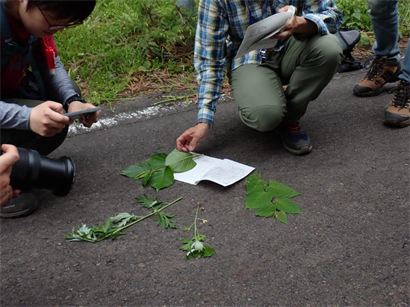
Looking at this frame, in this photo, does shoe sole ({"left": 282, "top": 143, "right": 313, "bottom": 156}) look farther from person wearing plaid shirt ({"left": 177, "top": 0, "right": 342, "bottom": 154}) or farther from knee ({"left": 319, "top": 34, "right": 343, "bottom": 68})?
knee ({"left": 319, "top": 34, "right": 343, "bottom": 68})

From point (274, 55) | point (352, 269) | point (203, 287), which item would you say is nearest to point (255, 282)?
point (203, 287)

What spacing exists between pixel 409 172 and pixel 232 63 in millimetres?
1114

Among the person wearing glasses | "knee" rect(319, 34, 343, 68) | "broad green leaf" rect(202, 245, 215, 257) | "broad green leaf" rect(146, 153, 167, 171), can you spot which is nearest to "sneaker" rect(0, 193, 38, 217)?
the person wearing glasses

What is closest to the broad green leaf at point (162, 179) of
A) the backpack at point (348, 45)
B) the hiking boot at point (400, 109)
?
the hiking boot at point (400, 109)

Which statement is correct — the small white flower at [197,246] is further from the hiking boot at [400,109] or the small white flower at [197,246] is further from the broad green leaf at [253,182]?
the hiking boot at [400,109]

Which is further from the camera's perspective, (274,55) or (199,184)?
(274,55)

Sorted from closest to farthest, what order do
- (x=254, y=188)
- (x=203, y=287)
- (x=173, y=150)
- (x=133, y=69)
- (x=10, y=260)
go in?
(x=203, y=287) → (x=10, y=260) → (x=254, y=188) → (x=173, y=150) → (x=133, y=69)

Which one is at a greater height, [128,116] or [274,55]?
[274,55]

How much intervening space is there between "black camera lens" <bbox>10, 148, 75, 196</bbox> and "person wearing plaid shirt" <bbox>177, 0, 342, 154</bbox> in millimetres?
804

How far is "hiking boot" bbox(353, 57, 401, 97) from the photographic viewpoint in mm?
3430

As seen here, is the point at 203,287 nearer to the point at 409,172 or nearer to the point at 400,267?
the point at 400,267

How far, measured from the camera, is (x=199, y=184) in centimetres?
261

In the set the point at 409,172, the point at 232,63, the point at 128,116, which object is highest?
the point at 232,63

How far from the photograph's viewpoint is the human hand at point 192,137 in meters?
2.70
